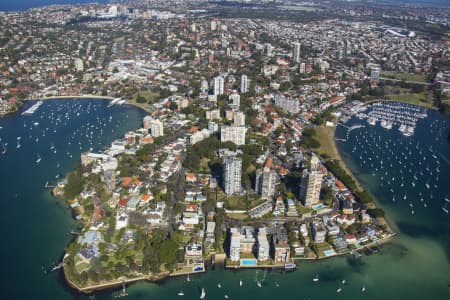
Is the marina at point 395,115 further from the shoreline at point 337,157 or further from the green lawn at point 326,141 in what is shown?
the shoreline at point 337,157

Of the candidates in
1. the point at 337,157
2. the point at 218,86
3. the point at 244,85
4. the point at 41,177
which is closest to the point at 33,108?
the point at 41,177

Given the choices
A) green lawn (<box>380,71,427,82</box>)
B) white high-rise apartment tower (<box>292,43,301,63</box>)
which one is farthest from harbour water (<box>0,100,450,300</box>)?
white high-rise apartment tower (<box>292,43,301,63</box>)

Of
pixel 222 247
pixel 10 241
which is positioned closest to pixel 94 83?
pixel 10 241

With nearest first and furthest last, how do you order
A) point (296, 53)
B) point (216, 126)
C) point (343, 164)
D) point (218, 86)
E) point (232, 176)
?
point (232, 176) → point (343, 164) → point (216, 126) → point (218, 86) → point (296, 53)

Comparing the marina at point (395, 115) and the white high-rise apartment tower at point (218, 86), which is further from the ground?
the white high-rise apartment tower at point (218, 86)

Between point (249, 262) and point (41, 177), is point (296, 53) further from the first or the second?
point (249, 262)

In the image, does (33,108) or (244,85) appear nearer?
(33,108)

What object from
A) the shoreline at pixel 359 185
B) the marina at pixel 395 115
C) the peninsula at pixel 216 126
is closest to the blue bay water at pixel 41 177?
the peninsula at pixel 216 126

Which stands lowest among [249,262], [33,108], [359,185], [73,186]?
[249,262]

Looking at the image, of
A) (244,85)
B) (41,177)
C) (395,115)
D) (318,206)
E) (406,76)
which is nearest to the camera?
(318,206)
